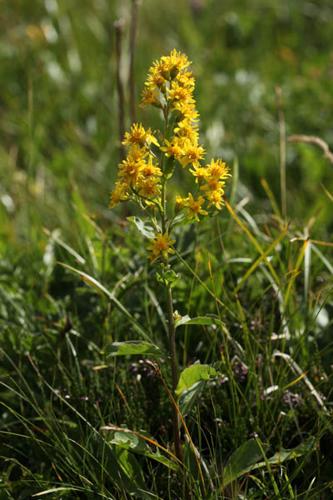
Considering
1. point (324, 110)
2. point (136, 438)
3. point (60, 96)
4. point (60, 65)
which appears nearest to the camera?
point (136, 438)

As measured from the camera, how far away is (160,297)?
2.06 meters

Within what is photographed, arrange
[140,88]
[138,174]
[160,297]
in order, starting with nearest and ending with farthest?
[138,174] < [160,297] < [140,88]

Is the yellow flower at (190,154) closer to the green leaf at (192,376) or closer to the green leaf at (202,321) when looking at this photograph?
the green leaf at (202,321)

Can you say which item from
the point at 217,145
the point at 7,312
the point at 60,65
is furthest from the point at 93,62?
the point at 7,312

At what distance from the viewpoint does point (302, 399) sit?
1.78 metres

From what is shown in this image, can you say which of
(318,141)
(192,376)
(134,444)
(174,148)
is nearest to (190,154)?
(174,148)

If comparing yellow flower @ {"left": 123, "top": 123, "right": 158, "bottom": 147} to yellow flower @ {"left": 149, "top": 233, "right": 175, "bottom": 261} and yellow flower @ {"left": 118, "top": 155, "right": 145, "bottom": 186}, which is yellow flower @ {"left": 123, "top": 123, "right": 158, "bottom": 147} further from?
yellow flower @ {"left": 149, "top": 233, "right": 175, "bottom": 261}

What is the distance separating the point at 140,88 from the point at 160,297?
218 centimetres

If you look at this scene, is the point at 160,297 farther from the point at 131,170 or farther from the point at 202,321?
the point at 131,170

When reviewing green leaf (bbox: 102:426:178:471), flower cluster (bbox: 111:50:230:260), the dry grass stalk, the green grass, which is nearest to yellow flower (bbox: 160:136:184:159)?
flower cluster (bbox: 111:50:230:260)

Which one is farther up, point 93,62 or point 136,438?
point 93,62

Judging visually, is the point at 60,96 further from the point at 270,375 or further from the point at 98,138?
the point at 270,375

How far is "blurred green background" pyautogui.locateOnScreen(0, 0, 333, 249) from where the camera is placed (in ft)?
10.2

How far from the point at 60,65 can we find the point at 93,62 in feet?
0.63
